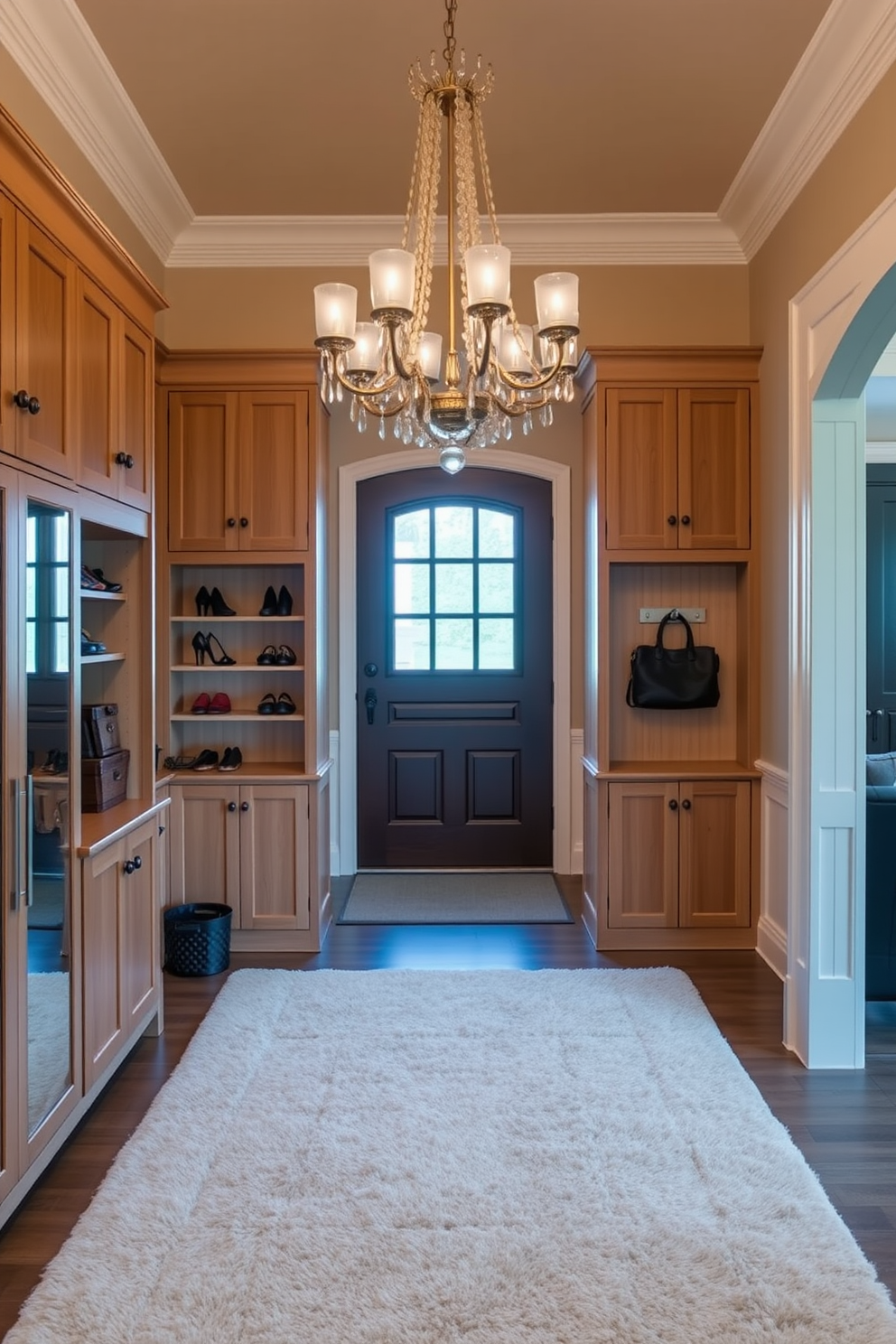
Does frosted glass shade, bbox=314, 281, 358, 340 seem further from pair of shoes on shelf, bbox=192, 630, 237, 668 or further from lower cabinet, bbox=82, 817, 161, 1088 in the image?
pair of shoes on shelf, bbox=192, 630, 237, 668

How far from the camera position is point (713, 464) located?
421 cm

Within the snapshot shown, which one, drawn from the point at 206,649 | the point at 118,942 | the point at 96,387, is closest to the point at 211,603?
the point at 206,649

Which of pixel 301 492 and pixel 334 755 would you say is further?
pixel 334 755

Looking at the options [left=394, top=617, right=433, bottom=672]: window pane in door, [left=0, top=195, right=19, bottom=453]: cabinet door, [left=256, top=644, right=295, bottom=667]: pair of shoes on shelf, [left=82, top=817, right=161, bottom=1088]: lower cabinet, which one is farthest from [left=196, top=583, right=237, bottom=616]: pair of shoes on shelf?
[left=0, top=195, right=19, bottom=453]: cabinet door

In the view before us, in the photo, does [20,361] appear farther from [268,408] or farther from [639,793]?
[639,793]

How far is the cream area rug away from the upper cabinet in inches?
83.5

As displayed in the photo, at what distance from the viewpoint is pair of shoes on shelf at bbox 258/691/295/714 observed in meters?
4.36

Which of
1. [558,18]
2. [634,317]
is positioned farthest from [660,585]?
[558,18]

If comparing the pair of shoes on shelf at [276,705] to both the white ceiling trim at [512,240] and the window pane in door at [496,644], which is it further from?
the white ceiling trim at [512,240]

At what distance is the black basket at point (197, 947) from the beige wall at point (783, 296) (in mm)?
2490

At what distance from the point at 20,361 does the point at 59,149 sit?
1539 mm

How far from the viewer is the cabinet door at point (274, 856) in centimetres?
414

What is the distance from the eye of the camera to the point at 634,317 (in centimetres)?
449

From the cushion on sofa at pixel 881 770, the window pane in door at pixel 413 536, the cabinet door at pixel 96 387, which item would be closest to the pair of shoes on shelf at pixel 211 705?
the window pane in door at pixel 413 536
